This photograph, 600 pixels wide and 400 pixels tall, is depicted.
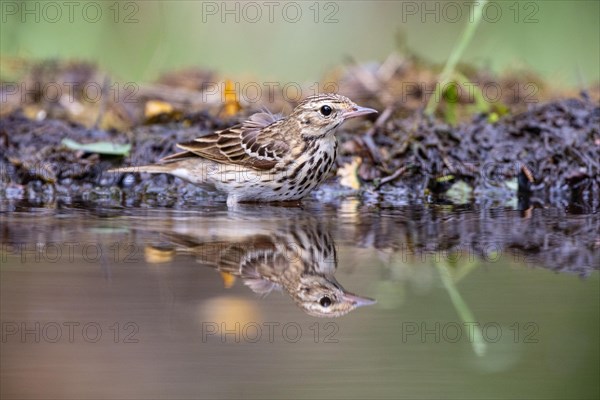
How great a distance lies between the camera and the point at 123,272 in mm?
5770

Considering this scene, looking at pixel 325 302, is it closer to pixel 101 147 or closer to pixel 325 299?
pixel 325 299

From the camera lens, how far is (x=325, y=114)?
831 cm

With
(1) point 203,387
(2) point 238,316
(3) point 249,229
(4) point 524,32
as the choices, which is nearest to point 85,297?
(2) point 238,316

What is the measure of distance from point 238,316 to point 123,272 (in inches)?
40.9

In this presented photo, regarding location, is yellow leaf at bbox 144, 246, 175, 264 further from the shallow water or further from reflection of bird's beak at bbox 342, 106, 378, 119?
reflection of bird's beak at bbox 342, 106, 378, 119

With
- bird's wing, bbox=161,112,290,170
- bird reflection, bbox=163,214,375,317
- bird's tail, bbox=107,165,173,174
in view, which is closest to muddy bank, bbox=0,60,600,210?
bird's tail, bbox=107,165,173,174

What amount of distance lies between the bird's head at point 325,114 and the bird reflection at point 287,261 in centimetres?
138

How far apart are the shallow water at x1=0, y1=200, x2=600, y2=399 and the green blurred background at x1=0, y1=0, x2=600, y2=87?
5.14 m

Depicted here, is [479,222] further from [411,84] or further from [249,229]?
[411,84]

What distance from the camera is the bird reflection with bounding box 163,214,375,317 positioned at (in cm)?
527

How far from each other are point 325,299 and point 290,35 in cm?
899

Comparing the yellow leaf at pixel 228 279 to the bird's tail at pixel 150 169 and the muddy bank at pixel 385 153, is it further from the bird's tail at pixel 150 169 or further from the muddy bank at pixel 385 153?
the bird's tail at pixel 150 169

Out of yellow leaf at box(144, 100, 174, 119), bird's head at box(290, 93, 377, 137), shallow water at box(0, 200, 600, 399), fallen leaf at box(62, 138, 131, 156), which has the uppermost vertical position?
yellow leaf at box(144, 100, 174, 119)

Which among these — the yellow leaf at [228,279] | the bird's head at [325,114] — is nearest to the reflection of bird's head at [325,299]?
the yellow leaf at [228,279]
